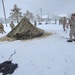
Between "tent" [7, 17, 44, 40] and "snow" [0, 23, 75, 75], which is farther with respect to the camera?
"tent" [7, 17, 44, 40]

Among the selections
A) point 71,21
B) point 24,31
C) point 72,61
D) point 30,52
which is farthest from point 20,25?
point 72,61

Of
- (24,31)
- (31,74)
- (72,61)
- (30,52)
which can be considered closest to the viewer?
(31,74)

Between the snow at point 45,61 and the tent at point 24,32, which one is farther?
the tent at point 24,32

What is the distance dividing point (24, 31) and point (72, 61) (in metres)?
7.46

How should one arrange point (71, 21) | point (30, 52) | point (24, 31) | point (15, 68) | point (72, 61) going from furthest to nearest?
1. point (24, 31)
2. point (71, 21)
3. point (30, 52)
4. point (72, 61)
5. point (15, 68)

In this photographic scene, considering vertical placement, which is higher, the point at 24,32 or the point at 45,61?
the point at 24,32

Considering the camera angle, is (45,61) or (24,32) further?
(24,32)

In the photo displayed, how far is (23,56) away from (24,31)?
19.2ft

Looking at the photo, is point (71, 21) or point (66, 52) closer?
point (66, 52)

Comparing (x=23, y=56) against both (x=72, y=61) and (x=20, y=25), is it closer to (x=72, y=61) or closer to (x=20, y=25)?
(x=72, y=61)

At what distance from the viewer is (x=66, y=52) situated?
30.1 ft

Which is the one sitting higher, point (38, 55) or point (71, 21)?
point (71, 21)

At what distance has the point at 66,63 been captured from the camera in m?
7.50

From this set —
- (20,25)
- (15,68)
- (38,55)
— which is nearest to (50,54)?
(38,55)
